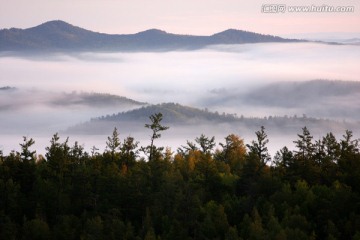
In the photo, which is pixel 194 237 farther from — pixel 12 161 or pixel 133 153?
pixel 12 161

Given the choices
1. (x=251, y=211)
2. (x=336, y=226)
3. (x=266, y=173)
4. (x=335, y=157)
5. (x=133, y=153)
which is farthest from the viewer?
(x=133, y=153)

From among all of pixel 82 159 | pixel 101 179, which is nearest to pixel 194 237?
pixel 101 179

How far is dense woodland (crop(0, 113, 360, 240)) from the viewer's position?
73.9 m

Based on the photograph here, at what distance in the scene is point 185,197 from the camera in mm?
77125

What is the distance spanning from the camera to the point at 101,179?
89688 mm

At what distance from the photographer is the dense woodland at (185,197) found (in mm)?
73875

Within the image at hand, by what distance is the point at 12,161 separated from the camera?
101 meters

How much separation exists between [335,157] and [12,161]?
52.5 meters

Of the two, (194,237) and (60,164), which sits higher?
(60,164)

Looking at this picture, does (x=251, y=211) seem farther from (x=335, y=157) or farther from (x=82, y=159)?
(x=82, y=159)

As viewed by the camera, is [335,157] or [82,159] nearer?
[335,157]

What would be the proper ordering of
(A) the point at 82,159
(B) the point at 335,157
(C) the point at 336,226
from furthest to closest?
(A) the point at 82,159
(B) the point at 335,157
(C) the point at 336,226

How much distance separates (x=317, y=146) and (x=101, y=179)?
32983mm

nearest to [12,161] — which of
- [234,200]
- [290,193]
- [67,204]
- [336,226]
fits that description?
[67,204]
